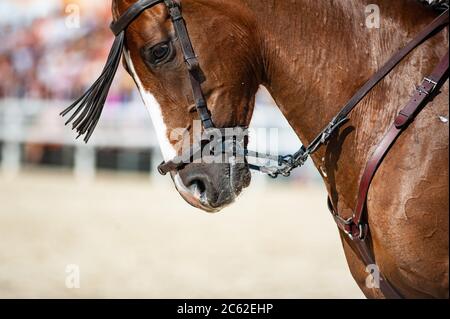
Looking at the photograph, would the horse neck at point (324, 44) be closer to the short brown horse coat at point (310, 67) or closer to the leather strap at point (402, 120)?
the short brown horse coat at point (310, 67)

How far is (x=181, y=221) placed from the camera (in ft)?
30.0

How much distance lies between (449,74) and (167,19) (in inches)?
41.5

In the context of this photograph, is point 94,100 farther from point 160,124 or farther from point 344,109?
point 344,109

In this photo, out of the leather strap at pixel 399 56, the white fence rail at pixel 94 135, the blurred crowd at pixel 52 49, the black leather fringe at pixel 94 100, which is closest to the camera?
the leather strap at pixel 399 56

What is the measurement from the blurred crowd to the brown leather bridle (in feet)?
33.9

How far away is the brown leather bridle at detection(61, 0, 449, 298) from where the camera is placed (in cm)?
248

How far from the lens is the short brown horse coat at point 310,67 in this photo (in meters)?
2.59

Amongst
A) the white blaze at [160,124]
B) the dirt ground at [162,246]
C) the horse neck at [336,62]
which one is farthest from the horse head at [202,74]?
the dirt ground at [162,246]

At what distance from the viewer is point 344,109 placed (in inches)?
104

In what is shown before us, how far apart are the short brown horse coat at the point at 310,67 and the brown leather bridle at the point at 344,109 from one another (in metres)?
0.03

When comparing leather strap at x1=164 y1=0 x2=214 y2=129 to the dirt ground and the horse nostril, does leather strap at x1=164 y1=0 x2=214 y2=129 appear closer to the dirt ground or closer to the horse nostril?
the horse nostril

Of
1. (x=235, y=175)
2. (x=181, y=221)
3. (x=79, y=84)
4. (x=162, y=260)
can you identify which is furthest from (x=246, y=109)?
(x=79, y=84)

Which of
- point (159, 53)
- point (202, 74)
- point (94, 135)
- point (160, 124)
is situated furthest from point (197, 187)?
point (94, 135)
